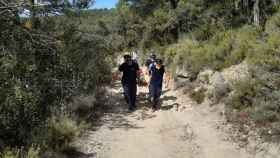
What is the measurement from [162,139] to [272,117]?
104 inches

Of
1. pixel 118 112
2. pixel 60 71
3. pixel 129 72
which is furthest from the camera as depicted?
pixel 129 72

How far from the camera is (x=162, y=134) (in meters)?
11.1

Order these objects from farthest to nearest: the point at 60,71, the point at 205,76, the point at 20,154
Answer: the point at 205,76 < the point at 60,71 < the point at 20,154

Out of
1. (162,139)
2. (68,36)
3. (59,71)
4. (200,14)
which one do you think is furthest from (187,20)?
(59,71)

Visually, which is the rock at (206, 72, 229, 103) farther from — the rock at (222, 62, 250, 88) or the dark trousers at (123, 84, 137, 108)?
the dark trousers at (123, 84, 137, 108)

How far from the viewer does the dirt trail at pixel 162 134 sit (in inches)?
377

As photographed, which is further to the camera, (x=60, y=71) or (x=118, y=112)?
(x=118, y=112)

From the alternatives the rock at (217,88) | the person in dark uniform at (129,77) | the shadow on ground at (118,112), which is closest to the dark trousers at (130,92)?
the person in dark uniform at (129,77)

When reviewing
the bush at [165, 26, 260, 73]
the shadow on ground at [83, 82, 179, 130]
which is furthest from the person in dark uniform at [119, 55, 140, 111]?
the bush at [165, 26, 260, 73]

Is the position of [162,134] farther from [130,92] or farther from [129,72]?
[129,72]

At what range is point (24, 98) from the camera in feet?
26.4

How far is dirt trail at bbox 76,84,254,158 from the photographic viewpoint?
9.58 m

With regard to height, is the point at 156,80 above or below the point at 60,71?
below

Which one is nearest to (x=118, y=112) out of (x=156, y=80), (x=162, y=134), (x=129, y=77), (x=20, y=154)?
(x=129, y=77)
